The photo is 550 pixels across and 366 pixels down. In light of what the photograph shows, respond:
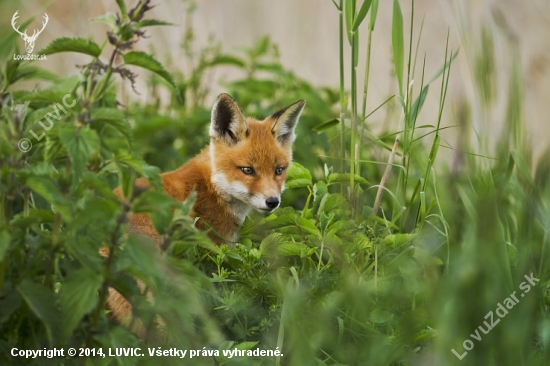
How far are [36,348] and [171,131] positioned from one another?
3.11m

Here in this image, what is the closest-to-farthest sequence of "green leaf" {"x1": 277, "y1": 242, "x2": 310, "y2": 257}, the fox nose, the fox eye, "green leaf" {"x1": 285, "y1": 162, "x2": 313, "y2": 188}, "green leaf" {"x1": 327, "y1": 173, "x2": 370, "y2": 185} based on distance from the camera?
"green leaf" {"x1": 277, "y1": 242, "x2": 310, "y2": 257} < "green leaf" {"x1": 327, "y1": 173, "x2": 370, "y2": 185} < "green leaf" {"x1": 285, "y1": 162, "x2": 313, "y2": 188} < the fox nose < the fox eye

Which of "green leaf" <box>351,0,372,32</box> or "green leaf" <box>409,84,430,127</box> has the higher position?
"green leaf" <box>351,0,372,32</box>

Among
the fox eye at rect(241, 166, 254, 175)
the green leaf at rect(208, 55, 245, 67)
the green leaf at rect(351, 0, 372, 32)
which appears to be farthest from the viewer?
the green leaf at rect(208, 55, 245, 67)

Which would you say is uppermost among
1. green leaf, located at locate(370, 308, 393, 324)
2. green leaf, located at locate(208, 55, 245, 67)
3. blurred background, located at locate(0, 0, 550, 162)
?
blurred background, located at locate(0, 0, 550, 162)

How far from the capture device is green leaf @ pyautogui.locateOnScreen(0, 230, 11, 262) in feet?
5.89

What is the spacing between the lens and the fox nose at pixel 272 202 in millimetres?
3814

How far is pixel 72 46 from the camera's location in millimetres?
2117

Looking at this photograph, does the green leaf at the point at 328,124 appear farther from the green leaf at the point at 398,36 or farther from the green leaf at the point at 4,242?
the green leaf at the point at 4,242

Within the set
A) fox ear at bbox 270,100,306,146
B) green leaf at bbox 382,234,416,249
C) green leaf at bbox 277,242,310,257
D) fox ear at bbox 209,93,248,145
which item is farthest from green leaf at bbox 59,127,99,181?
fox ear at bbox 270,100,306,146

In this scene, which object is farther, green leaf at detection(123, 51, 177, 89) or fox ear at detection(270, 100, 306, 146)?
fox ear at detection(270, 100, 306, 146)

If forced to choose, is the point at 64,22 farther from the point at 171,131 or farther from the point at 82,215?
the point at 82,215

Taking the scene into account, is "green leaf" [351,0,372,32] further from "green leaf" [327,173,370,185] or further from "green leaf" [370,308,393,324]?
"green leaf" [370,308,393,324]

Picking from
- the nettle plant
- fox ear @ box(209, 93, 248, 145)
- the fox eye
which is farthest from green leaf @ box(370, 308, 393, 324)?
fox ear @ box(209, 93, 248, 145)

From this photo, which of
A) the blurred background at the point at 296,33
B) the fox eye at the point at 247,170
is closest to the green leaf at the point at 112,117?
the fox eye at the point at 247,170
